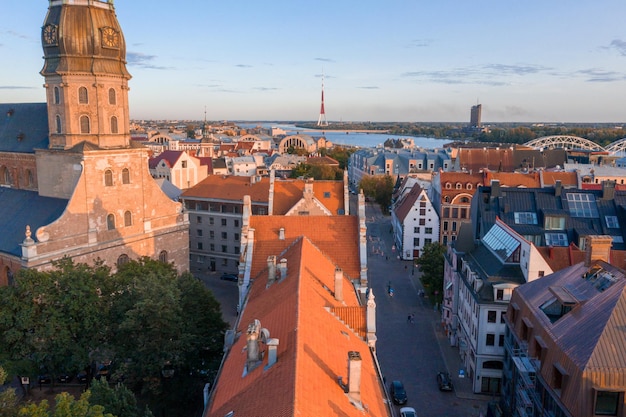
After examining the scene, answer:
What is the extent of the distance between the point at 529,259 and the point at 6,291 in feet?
111

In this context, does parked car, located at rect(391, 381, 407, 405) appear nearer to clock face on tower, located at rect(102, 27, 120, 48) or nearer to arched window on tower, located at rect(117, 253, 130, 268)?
arched window on tower, located at rect(117, 253, 130, 268)

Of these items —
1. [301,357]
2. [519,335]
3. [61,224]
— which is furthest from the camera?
[61,224]

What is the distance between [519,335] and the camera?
30.6 m

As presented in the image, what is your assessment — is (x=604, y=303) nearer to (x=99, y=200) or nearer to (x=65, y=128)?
(x=99, y=200)

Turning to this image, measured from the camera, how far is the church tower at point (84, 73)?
4247cm

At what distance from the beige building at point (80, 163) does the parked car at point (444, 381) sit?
1129 inches

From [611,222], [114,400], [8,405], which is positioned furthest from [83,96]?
[611,222]

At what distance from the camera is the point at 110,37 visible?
43.9 m

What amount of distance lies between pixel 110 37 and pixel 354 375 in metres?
37.4

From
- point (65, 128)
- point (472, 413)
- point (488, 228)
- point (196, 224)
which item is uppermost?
point (65, 128)

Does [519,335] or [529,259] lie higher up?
[529,259]

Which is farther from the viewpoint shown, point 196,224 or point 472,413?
point 196,224

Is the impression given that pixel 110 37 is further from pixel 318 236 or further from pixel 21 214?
pixel 318 236

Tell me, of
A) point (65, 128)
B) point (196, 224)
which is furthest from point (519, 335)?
point (196, 224)
